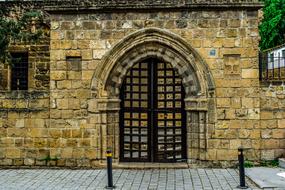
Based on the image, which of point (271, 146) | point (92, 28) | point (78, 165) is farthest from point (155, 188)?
point (92, 28)

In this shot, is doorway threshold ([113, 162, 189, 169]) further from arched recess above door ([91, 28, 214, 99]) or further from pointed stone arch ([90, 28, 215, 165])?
arched recess above door ([91, 28, 214, 99])

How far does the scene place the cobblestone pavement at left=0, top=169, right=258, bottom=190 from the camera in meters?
8.31

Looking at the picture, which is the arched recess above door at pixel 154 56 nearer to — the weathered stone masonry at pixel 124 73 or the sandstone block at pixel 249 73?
the weathered stone masonry at pixel 124 73

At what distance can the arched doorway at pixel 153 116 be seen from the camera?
34.8 ft

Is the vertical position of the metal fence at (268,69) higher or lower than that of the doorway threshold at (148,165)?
higher

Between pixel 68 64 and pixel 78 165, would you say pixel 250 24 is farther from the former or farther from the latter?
pixel 78 165

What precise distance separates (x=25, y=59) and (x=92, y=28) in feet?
15.1

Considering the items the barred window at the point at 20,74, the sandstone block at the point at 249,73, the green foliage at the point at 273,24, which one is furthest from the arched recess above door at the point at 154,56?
the green foliage at the point at 273,24

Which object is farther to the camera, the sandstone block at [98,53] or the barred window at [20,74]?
the barred window at [20,74]

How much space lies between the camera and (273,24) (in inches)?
1021

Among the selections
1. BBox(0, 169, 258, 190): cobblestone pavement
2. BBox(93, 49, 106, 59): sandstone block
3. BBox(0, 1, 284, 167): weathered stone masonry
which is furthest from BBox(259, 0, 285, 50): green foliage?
BBox(0, 169, 258, 190): cobblestone pavement

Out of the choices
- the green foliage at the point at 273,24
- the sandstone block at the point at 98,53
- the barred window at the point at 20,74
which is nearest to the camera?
the sandstone block at the point at 98,53

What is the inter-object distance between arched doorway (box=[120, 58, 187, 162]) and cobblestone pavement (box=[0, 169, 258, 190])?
2.67ft

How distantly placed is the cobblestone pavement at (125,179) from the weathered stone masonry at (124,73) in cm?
54
